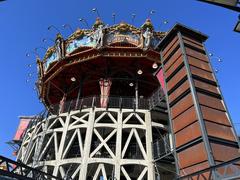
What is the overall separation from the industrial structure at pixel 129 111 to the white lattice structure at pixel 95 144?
0.21 ft

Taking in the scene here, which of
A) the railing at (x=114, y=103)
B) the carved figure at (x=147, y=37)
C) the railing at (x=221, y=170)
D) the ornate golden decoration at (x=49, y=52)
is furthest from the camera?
the ornate golden decoration at (x=49, y=52)

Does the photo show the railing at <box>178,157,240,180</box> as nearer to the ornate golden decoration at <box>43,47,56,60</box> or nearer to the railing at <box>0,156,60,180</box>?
the railing at <box>0,156,60,180</box>

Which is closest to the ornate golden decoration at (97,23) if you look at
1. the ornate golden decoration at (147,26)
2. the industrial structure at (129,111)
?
the industrial structure at (129,111)

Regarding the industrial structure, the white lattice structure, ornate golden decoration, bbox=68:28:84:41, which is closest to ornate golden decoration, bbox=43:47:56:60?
the industrial structure

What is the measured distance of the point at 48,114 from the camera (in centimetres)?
2261

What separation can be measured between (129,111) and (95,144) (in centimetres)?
375

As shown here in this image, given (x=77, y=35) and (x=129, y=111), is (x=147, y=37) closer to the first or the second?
(x=77, y=35)

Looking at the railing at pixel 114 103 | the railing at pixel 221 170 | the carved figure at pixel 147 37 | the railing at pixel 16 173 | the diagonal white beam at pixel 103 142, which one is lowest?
the railing at pixel 221 170

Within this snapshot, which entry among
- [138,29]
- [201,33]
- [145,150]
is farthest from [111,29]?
[145,150]

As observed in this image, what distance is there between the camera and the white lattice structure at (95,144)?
17109mm

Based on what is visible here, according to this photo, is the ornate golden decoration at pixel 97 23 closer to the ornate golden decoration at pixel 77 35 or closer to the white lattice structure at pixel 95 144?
the ornate golden decoration at pixel 77 35

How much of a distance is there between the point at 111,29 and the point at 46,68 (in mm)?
7072

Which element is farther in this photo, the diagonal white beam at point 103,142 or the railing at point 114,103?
the railing at point 114,103

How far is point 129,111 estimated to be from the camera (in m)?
19.7
